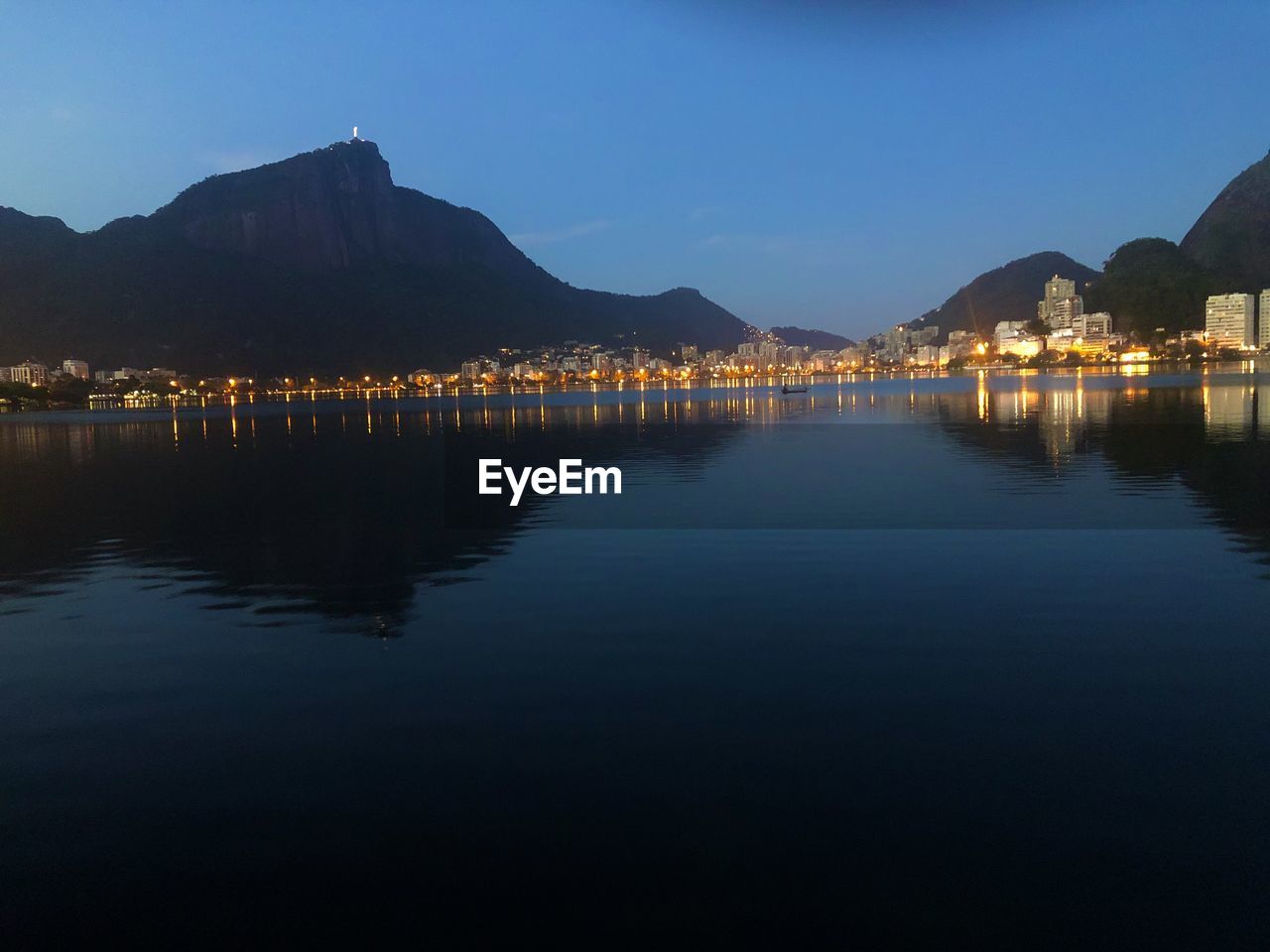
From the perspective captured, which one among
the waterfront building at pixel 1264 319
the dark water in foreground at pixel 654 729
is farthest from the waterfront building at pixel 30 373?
the waterfront building at pixel 1264 319

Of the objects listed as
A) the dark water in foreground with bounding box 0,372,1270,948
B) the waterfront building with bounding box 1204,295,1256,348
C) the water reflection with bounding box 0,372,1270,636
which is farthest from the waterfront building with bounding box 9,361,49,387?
the waterfront building with bounding box 1204,295,1256,348

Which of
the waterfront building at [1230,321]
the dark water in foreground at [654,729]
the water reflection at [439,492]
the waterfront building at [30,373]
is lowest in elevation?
the dark water in foreground at [654,729]

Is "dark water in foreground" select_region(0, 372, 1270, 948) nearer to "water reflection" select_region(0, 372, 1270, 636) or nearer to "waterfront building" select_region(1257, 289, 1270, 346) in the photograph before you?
"water reflection" select_region(0, 372, 1270, 636)

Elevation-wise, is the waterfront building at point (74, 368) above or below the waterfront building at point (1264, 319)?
below

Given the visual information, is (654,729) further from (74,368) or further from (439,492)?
(74,368)

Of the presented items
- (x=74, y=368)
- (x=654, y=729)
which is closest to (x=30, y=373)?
(x=74, y=368)

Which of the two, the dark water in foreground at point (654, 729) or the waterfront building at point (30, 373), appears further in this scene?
the waterfront building at point (30, 373)

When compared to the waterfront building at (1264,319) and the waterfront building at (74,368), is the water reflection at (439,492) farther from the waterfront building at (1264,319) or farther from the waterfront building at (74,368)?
the waterfront building at (1264,319)

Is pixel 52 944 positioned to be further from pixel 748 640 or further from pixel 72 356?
pixel 72 356
